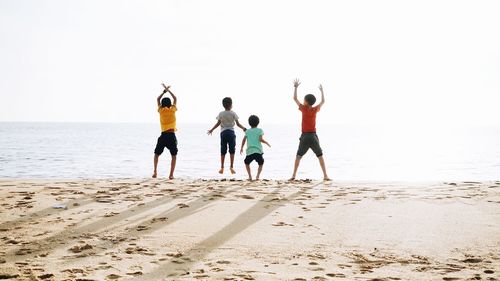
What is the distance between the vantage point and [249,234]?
4805 mm

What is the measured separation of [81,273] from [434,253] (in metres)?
3.52

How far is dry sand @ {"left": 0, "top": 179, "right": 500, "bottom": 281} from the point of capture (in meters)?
3.65

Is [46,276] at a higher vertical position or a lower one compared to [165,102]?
lower

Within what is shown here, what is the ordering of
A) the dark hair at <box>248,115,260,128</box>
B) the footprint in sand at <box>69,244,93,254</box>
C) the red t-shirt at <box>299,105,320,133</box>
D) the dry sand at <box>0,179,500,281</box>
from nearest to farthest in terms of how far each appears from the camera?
the dry sand at <box>0,179,500,281</box> → the footprint in sand at <box>69,244,93,254</box> → the red t-shirt at <box>299,105,320,133</box> → the dark hair at <box>248,115,260,128</box>

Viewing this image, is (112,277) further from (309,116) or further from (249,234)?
(309,116)

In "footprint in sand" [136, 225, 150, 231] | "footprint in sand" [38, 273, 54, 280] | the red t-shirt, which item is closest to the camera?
"footprint in sand" [38, 273, 54, 280]

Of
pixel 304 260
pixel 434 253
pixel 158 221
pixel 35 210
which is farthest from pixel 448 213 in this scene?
pixel 35 210

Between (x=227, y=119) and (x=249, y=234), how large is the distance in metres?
5.65

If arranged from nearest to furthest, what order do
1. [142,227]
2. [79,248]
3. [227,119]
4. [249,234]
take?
[79,248] < [249,234] < [142,227] < [227,119]

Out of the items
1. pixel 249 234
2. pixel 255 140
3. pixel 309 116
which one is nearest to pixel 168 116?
pixel 255 140

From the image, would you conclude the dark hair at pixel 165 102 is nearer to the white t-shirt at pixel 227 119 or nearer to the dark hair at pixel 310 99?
the white t-shirt at pixel 227 119

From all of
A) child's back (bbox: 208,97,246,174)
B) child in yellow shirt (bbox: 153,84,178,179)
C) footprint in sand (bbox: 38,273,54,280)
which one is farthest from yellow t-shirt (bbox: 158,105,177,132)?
footprint in sand (bbox: 38,273,54,280)

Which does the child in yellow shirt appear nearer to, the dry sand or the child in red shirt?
the dry sand

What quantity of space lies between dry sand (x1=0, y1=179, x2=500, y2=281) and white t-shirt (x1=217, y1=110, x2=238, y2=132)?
2.69 m
